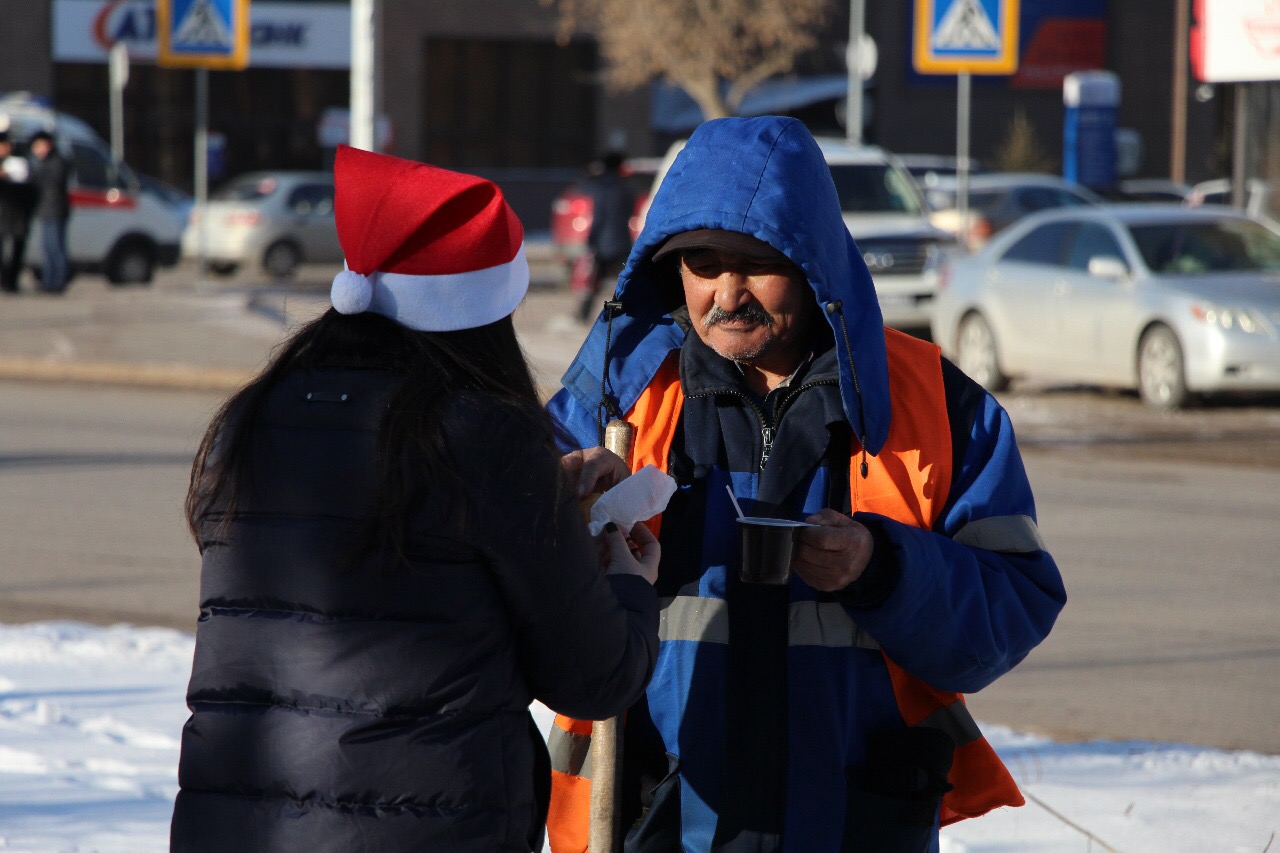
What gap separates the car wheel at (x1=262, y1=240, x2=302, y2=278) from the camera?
26.4 m

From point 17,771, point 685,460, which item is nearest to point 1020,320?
point 17,771

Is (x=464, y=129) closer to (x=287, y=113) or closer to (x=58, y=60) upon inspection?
(x=287, y=113)

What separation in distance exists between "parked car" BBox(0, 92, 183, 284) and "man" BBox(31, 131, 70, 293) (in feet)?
2.90

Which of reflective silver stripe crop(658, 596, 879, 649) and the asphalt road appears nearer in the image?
reflective silver stripe crop(658, 596, 879, 649)

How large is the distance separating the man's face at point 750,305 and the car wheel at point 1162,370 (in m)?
10.4

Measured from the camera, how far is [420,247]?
216cm

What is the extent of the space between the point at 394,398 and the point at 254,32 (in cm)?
4309

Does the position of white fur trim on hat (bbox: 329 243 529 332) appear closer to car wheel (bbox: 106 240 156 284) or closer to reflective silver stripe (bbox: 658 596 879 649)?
reflective silver stripe (bbox: 658 596 879 649)

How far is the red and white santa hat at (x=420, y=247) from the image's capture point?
2.14 metres

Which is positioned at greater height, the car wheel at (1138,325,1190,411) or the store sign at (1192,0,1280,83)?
the store sign at (1192,0,1280,83)

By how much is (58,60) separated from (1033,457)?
36.2m

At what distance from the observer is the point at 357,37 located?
12758mm

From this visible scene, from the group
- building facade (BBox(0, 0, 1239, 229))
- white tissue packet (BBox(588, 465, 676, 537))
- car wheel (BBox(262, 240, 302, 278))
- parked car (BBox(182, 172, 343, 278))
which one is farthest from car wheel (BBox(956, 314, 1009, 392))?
building facade (BBox(0, 0, 1239, 229))

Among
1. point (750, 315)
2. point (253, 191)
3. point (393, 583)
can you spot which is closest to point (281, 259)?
point (253, 191)
